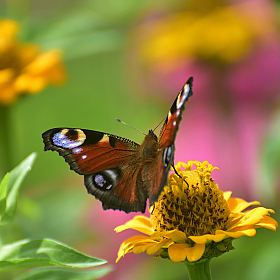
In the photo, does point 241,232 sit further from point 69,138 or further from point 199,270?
point 69,138

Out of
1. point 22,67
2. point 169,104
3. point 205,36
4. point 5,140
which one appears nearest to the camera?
point 5,140

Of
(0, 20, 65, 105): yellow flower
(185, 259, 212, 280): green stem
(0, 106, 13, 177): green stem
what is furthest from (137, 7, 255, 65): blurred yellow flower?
(185, 259, 212, 280): green stem

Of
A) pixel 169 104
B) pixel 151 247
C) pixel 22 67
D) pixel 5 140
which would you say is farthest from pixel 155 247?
pixel 169 104

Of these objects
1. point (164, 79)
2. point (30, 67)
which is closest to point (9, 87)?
point (30, 67)

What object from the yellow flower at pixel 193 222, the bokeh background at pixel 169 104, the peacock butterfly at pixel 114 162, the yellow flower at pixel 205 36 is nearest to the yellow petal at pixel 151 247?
the yellow flower at pixel 193 222

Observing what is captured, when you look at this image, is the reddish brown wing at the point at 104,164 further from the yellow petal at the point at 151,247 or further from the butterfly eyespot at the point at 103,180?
the yellow petal at the point at 151,247
